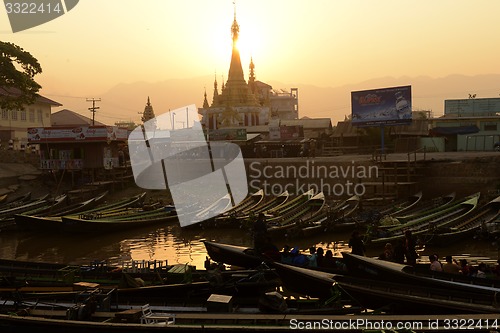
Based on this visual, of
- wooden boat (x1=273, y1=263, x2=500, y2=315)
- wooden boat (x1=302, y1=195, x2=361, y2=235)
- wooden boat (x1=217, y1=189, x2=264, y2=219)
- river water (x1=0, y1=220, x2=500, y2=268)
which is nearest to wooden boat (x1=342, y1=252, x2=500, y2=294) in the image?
wooden boat (x1=273, y1=263, x2=500, y2=315)

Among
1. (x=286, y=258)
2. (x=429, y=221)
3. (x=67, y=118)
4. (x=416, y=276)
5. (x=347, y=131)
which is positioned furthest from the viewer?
(x=67, y=118)

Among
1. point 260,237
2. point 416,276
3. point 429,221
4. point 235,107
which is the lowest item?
point 429,221

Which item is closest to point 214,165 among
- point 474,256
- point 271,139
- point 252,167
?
point 252,167

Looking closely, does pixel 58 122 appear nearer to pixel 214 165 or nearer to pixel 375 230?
pixel 214 165

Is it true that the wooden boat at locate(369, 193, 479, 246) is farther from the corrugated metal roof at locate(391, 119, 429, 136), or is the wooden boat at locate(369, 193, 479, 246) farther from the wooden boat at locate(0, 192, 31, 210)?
the corrugated metal roof at locate(391, 119, 429, 136)

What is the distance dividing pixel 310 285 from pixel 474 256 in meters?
9.18

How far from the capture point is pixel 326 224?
23.0m

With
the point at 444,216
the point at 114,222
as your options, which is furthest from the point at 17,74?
the point at 444,216

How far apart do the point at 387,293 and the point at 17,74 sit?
26.4 metres

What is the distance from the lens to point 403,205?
26.8 meters

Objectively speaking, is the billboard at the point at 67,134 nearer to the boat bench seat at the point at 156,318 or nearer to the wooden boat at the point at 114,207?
the wooden boat at the point at 114,207

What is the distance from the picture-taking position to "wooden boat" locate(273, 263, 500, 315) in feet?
35.5

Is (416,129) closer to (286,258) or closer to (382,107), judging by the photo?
(382,107)

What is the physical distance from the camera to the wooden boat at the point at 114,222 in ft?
78.6
